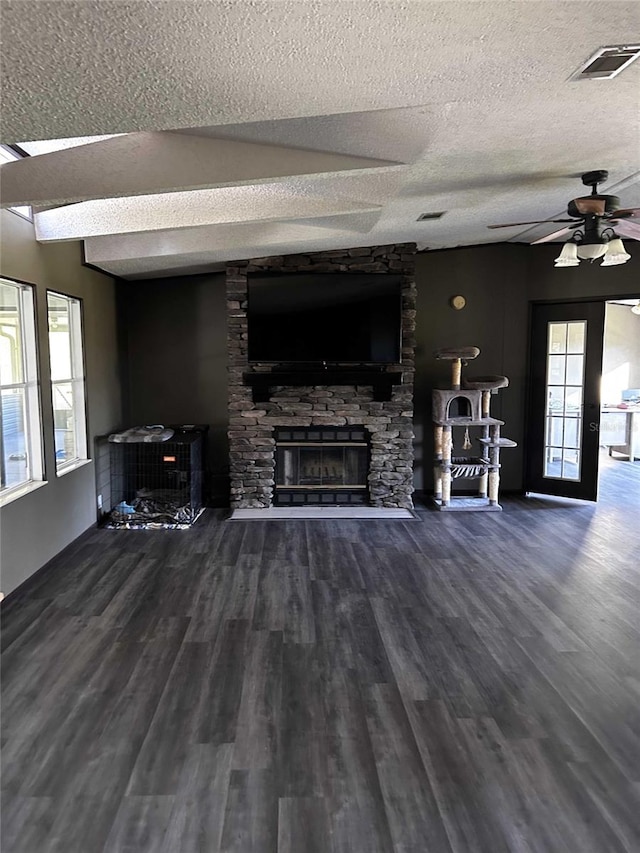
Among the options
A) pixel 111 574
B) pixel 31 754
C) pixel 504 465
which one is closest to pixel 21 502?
pixel 111 574

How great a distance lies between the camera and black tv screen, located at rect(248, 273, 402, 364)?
568 centimetres

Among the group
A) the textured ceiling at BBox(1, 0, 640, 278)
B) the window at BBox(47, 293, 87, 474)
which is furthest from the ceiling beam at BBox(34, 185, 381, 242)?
the window at BBox(47, 293, 87, 474)

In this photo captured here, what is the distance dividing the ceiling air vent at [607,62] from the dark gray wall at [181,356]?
4.75m

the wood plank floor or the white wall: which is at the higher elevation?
the white wall

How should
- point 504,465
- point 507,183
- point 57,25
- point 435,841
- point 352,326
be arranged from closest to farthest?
point 57,25 → point 435,841 → point 507,183 → point 352,326 → point 504,465

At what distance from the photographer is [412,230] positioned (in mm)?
5059

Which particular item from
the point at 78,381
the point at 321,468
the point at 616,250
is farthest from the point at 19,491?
the point at 616,250

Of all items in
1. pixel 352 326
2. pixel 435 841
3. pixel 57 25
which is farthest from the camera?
pixel 352 326

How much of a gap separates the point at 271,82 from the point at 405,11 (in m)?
0.55

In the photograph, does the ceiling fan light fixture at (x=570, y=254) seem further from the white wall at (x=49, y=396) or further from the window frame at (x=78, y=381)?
the window frame at (x=78, y=381)

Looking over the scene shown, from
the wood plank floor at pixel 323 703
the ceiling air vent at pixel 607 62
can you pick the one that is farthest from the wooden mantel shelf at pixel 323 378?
the ceiling air vent at pixel 607 62

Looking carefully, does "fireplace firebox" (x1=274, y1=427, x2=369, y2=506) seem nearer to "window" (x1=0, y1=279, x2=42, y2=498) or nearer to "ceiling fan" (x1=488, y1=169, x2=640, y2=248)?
"window" (x1=0, y1=279, x2=42, y2=498)

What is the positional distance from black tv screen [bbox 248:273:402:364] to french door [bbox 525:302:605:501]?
192 cm

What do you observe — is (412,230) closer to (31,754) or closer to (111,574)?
(111,574)
